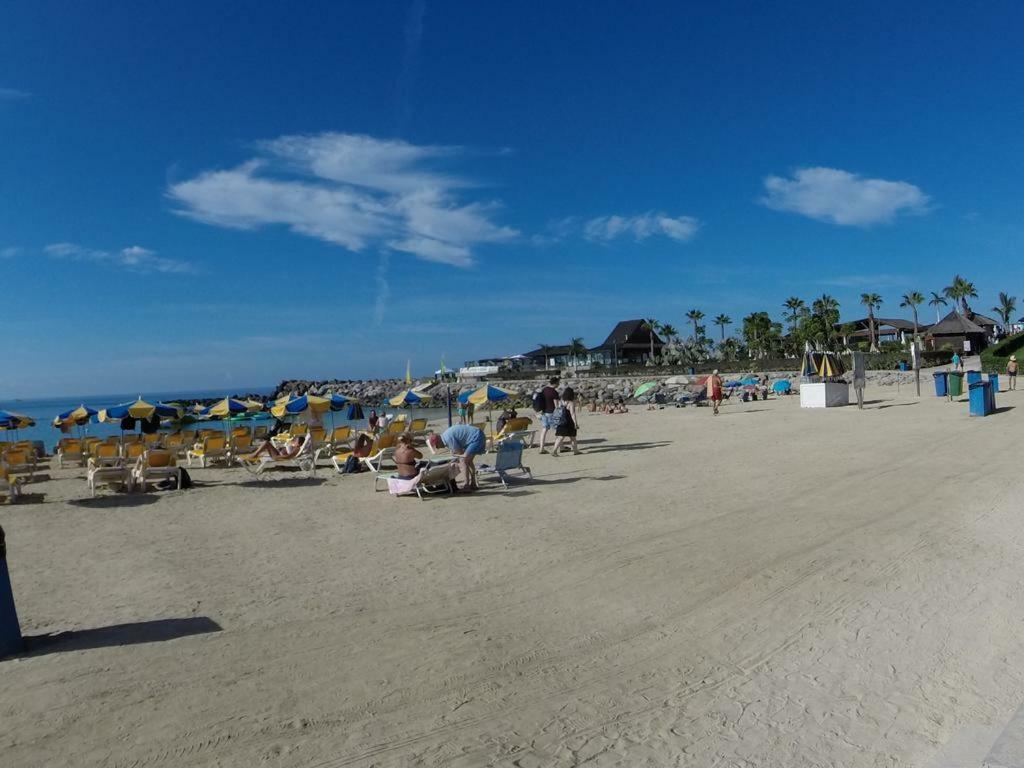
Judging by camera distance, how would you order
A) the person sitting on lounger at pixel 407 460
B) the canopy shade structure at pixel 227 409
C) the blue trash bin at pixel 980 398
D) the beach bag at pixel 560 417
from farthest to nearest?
the canopy shade structure at pixel 227 409 → the blue trash bin at pixel 980 398 → the beach bag at pixel 560 417 → the person sitting on lounger at pixel 407 460

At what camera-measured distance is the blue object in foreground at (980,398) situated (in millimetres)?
18141

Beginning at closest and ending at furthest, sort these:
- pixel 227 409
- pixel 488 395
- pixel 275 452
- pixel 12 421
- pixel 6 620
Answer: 1. pixel 6 620
2. pixel 275 452
3. pixel 12 421
4. pixel 488 395
5. pixel 227 409

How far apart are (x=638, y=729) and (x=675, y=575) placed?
251 centimetres

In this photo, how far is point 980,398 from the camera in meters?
Answer: 18.2

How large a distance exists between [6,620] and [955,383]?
2604 cm

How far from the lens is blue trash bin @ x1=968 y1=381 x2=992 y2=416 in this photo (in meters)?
18.1

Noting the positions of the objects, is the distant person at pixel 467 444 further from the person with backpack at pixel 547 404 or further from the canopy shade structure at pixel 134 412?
the canopy shade structure at pixel 134 412

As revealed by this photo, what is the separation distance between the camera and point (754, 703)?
3.81 m

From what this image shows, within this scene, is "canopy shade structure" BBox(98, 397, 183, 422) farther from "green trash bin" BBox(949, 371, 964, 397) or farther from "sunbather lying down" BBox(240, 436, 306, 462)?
"green trash bin" BBox(949, 371, 964, 397)

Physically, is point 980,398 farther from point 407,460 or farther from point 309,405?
point 309,405

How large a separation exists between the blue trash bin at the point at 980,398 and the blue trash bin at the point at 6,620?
64.9 feet

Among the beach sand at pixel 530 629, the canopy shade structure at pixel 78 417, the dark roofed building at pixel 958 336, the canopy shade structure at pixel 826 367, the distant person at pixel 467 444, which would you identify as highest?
the dark roofed building at pixel 958 336

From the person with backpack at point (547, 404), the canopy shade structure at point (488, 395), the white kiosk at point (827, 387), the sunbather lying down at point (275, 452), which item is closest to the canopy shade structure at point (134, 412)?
the sunbather lying down at point (275, 452)

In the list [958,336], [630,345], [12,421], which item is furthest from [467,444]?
[630,345]
